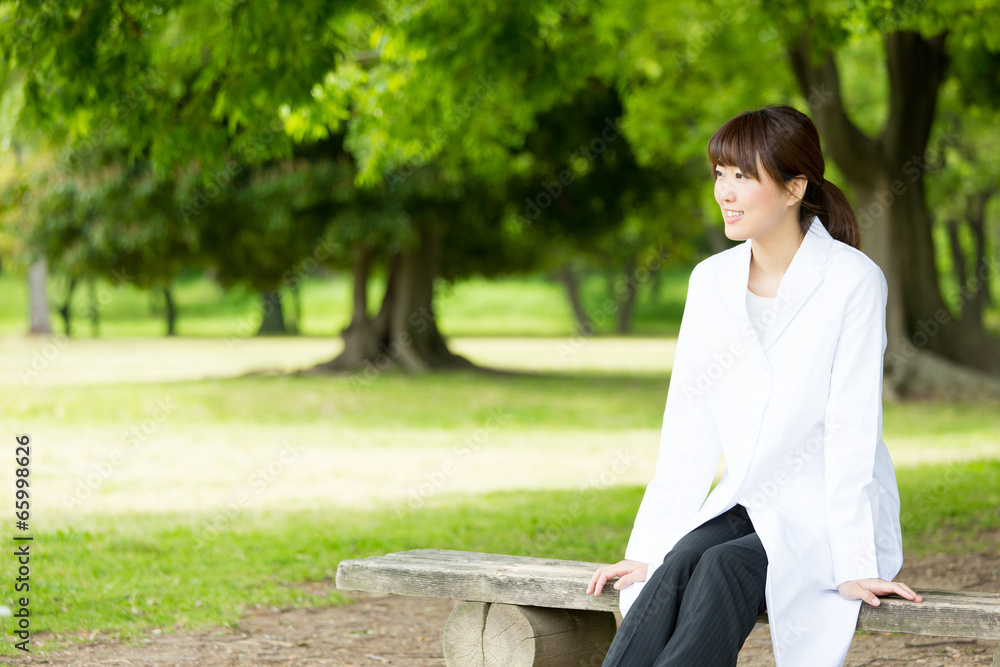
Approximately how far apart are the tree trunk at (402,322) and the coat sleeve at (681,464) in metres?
17.1

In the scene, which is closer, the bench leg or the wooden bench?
the wooden bench

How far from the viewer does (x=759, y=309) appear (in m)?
3.16

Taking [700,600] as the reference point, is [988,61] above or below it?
above

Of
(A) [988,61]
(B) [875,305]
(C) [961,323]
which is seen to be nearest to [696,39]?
(A) [988,61]

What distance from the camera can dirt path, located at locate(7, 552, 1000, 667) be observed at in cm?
437

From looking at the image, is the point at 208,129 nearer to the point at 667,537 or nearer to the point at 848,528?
the point at 667,537

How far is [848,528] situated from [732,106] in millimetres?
15910

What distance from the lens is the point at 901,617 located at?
2.82 m

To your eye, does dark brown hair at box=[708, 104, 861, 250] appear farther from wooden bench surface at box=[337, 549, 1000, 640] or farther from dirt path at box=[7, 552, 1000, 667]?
dirt path at box=[7, 552, 1000, 667]

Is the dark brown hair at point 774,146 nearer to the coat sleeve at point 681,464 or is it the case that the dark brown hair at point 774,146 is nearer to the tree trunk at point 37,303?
the coat sleeve at point 681,464

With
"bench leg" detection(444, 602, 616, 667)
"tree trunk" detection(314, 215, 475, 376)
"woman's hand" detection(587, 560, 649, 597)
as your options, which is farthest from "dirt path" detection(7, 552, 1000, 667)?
"tree trunk" detection(314, 215, 475, 376)

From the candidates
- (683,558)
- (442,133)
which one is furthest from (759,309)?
(442,133)

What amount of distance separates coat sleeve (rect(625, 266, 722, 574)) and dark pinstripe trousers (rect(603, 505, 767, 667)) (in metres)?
0.20

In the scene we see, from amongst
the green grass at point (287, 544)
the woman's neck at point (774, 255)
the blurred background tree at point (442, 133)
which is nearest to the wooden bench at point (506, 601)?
the woman's neck at point (774, 255)
